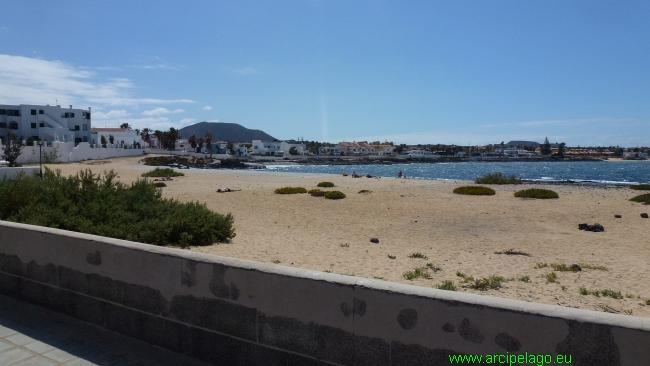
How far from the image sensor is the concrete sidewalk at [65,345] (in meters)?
4.07

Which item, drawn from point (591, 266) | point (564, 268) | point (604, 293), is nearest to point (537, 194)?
point (591, 266)

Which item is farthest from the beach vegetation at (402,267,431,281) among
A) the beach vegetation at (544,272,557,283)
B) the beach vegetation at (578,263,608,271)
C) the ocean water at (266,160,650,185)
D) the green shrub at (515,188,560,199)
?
the ocean water at (266,160,650,185)

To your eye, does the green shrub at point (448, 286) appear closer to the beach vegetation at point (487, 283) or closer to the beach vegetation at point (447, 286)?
the beach vegetation at point (447, 286)

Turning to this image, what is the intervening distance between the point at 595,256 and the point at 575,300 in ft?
14.5

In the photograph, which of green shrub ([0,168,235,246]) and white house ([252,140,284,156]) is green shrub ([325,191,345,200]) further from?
white house ([252,140,284,156])

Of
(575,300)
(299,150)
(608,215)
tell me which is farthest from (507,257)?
(299,150)

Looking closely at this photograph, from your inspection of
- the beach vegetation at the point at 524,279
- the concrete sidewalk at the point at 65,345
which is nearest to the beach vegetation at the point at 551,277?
the beach vegetation at the point at 524,279

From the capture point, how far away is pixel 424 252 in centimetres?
1136

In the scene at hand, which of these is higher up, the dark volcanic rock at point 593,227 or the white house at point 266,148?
the white house at point 266,148

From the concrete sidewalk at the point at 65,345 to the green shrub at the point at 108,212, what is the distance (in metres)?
3.64

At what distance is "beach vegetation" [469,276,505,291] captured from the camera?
7926 millimetres

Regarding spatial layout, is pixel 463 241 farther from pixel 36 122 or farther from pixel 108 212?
pixel 36 122

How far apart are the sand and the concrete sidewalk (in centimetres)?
486

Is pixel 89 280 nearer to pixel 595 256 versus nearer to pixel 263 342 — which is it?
pixel 263 342
